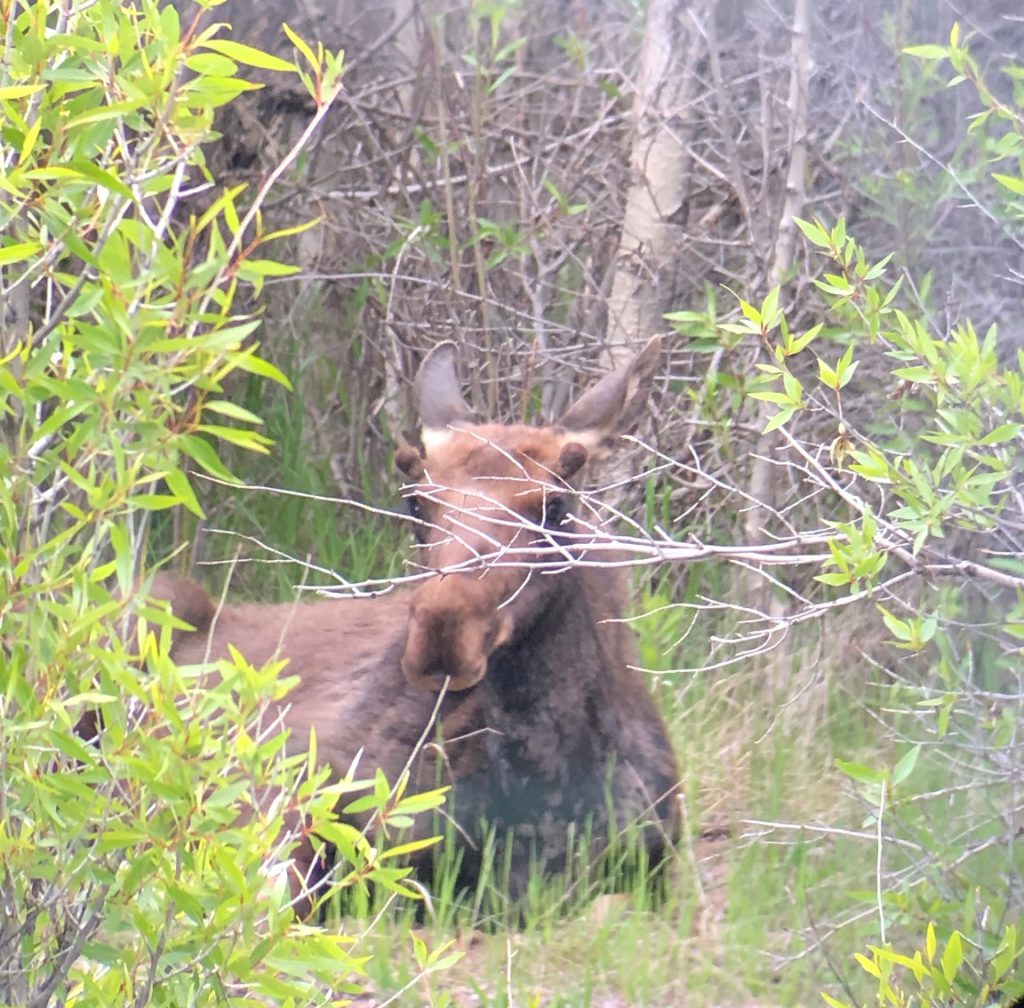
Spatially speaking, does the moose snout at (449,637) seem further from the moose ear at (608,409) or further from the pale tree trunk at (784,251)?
the pale tree trunk at (784,251)

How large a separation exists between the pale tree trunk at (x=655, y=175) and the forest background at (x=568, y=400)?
0.05 feet

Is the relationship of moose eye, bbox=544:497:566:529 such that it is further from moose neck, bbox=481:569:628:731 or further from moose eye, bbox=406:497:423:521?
moose eye, bbox=406:497:423:521

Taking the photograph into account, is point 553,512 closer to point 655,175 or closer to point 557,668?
point 557,668

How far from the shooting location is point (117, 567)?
2.20 meters

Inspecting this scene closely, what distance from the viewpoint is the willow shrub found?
83.7 inches

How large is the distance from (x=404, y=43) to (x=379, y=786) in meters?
5.82

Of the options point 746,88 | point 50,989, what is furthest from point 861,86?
point 50,989

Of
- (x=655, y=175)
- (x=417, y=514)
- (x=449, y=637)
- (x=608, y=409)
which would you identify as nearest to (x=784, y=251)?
(x=655, y=175)

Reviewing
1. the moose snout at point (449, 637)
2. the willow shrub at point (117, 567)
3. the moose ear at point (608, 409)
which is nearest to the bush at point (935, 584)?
the moose ear at point (608, 409)

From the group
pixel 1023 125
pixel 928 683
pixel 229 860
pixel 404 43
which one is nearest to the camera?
pixel 229 860

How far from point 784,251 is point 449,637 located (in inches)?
94.1

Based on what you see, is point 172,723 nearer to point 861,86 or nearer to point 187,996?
point 187,996

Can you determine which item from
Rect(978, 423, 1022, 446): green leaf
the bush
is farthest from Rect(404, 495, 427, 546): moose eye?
Rect(978, 423, 1022, 446): green leaf

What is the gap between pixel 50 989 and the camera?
2.46 meters
